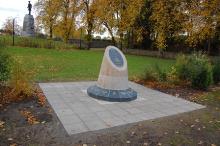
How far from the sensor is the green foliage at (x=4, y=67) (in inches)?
295

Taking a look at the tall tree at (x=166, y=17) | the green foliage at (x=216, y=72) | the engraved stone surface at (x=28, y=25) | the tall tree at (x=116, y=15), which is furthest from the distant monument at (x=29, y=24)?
the green foliage at (x=216, y=72)

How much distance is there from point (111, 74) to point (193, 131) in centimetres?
309

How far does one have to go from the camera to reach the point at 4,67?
7.55 m

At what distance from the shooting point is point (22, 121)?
6113mm

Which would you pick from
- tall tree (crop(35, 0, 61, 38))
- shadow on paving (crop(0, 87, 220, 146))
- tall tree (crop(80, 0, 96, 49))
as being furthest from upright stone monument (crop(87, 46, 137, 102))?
tall tree (crop(35, 0, 61, 38))

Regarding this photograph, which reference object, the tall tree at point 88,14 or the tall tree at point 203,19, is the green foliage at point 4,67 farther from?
the tall tree at point 88,14

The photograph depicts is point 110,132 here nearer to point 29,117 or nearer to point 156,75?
point 29,117

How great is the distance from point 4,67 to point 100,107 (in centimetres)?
276

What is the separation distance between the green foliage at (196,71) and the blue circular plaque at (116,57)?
342 centimetres

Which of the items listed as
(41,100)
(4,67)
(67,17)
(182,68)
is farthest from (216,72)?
(67,17)

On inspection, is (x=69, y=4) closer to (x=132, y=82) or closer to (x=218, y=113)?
(x=132, y=82)

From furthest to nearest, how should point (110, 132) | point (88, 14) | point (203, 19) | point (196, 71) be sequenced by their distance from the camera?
point (88, 14), point (203, 19), point (196, 71), point (110, 132)

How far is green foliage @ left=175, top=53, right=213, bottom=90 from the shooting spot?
10797 millimetres

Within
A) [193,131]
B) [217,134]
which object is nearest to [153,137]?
[193,131]
